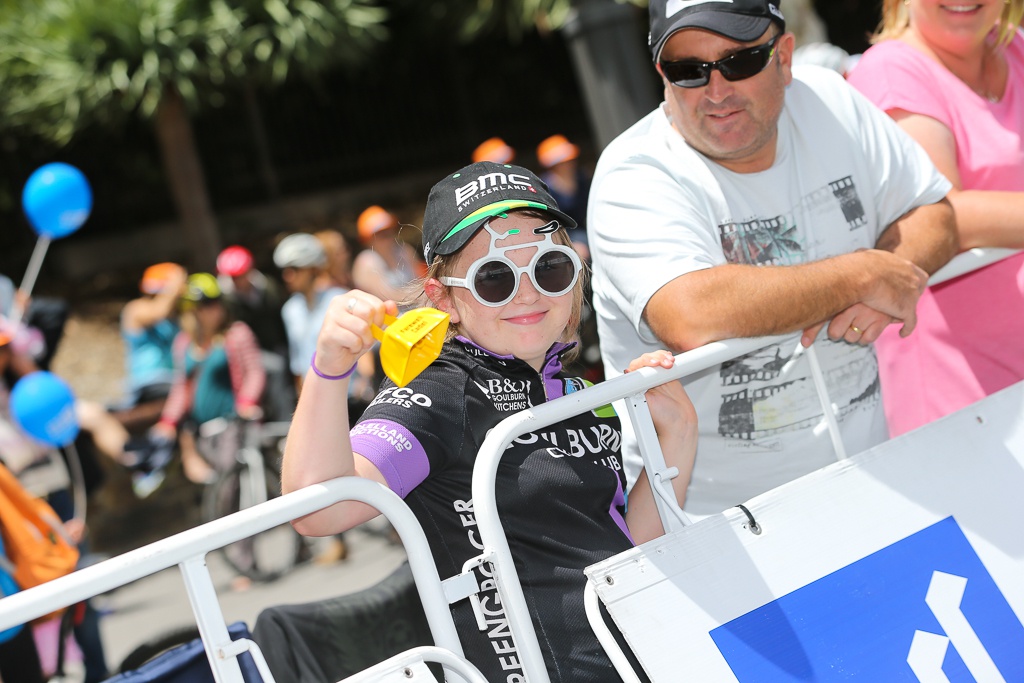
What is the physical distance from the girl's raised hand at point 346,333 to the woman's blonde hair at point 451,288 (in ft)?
1.18

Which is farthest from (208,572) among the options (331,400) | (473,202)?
(473,202)

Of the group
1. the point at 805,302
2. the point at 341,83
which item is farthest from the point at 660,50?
the point at 341,83

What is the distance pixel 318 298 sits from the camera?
7559 millimetres

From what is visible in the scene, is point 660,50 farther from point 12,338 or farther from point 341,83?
point 341,83

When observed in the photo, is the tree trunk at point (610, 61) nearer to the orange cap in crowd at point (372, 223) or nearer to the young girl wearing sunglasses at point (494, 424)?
the young girl wearing sunglasses at point (494, 424)

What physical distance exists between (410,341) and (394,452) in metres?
0.26

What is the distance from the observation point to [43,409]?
4.62m

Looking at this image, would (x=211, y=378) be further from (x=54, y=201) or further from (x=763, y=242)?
(x=763, y=242)

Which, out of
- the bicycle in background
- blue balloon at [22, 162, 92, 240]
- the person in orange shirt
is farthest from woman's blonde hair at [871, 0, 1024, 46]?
the bicycle in background

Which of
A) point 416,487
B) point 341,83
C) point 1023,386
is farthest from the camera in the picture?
point 341,83

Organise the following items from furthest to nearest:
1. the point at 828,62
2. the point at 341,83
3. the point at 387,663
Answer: the point at 341,83 → the point at 828,62 → the point at 387,663

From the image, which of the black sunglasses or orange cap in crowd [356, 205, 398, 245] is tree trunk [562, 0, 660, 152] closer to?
the black sunglasses

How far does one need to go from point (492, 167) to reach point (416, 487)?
68 cm

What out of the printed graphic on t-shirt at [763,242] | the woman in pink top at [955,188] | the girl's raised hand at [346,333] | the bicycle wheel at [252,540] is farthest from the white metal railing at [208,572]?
the bicycle wheel at [252,540]
